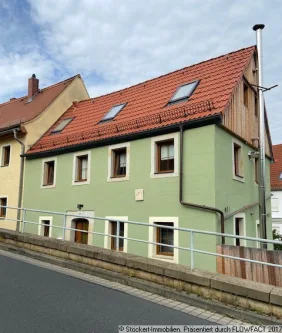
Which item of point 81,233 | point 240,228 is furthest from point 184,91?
point 81,233

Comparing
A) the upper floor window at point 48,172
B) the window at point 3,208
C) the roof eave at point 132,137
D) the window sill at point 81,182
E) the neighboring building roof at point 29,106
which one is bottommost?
the window at point 3,208

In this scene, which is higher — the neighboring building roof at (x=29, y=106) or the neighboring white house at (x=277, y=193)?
the neighboring building roof at (x=29, y=106)

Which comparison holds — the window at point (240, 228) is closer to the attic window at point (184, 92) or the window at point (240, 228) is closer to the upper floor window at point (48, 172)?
the attic window at point (184, 92)

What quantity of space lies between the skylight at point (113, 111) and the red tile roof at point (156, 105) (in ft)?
0.82

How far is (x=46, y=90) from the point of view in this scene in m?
20.5

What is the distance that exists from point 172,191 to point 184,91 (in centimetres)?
441

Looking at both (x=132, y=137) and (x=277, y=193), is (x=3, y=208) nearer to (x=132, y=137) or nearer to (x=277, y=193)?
(x=132, y=137)

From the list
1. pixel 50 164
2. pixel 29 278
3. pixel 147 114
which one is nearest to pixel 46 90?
pixel 50 164

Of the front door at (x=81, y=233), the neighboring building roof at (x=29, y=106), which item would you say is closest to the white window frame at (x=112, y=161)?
the front door at (x=81, y=233)

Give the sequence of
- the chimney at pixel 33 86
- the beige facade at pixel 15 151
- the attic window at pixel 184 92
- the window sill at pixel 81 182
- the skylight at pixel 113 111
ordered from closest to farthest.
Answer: the attic window at pixel 184 92 < the window sill at pixel 81 182 < the skylight at pixel 113 111 < the beige facade at pixel 15 151 < the chimney at pixel 33 86

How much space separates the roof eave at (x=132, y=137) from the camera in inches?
406

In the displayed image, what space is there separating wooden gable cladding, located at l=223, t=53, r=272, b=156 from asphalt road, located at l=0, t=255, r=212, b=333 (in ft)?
23.0

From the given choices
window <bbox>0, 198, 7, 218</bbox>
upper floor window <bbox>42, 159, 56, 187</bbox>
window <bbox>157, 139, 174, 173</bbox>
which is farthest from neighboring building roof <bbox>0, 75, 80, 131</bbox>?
window <bbox>157, 139, 174, 173</bbox>

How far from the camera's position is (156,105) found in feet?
43.8
